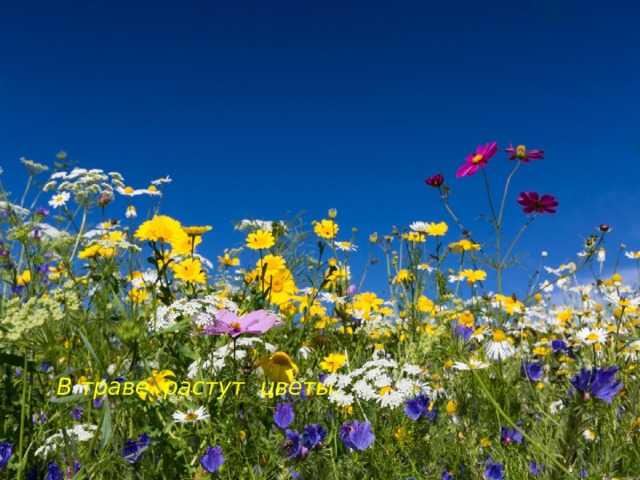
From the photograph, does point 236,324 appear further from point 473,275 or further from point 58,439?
point 473,275

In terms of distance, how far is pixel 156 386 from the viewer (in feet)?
5.90

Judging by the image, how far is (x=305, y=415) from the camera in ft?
7.24

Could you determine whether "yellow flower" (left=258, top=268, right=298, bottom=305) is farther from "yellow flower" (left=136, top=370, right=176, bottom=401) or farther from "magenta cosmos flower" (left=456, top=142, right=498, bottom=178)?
"magenta cosmos flower" (left=456, top=142, right=498, bottom=178)

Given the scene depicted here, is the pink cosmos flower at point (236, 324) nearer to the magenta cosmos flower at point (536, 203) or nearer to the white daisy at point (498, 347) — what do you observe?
the white daisy at point (498, 347)

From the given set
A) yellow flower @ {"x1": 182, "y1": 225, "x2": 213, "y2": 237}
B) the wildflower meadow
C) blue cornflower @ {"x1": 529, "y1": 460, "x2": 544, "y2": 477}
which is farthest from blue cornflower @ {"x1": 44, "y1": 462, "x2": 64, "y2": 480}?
blue cornflower @ {"x1": 529, "y1": 460, "x2": 544, "y2": 477}

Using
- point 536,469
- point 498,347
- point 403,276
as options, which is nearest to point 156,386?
point 536,469

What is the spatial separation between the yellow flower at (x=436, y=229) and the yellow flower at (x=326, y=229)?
0.64 m

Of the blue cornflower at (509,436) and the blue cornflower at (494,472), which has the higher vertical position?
the blue cornflower at (509,436)

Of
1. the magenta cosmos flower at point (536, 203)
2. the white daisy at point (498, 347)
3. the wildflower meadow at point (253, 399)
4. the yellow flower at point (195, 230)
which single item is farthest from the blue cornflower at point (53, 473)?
the magenta cosmos flower at point (536, 203)

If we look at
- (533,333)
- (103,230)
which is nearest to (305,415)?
(103,230)

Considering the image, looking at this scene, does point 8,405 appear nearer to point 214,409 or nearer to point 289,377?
point 214,409

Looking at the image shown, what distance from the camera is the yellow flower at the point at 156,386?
186cm

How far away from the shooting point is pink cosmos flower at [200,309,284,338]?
5.71ft

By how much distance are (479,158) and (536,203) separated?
0.50m
